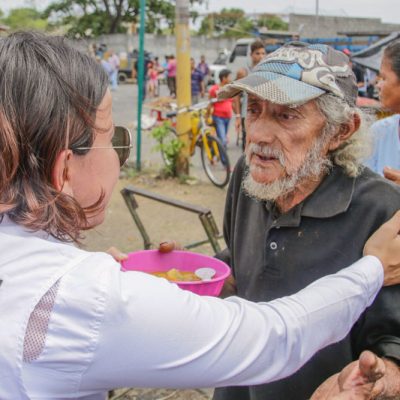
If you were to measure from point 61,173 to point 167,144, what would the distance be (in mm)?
6889

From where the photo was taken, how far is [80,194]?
1.23 meters

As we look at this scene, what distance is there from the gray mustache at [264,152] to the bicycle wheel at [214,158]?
19.4ft

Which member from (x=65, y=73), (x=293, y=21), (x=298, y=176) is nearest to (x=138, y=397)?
(x=298, y=176)

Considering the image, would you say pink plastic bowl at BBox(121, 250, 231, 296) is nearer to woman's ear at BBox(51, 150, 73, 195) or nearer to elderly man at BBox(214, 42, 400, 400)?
elderly man at BBox(214, 42, 400, 400)

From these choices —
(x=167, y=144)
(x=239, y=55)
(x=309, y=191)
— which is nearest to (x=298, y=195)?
(x=309, y=191)

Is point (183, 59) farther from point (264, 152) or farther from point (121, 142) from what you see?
point (121, 142)

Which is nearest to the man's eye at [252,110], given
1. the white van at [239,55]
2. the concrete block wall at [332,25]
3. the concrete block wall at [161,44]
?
the white van at [239,55]

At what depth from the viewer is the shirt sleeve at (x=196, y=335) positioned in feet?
3.24

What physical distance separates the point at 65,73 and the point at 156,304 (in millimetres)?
520

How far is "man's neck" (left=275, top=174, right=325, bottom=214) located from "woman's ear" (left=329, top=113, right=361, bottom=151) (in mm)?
118

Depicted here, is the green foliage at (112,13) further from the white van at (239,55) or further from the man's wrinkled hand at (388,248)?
the man's wrinkled hand at (388,248)

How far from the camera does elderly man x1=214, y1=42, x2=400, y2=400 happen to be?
5.59ft

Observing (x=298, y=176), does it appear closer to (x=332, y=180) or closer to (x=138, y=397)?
(x=332, y=180)

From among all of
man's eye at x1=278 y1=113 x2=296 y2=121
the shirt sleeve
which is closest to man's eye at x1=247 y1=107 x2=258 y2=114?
man's eye at x1=278 y1=113 x2=296 y2=121
